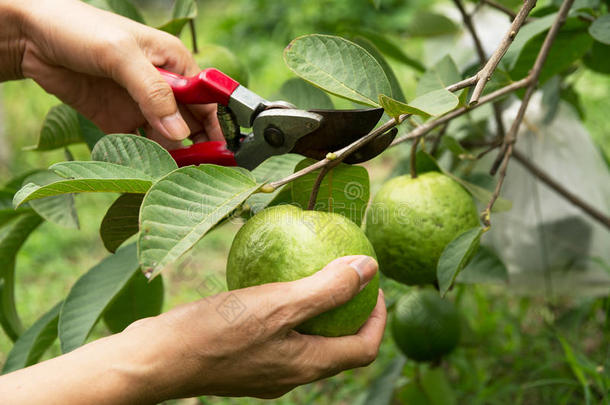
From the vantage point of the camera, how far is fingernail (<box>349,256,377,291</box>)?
77 centimetres

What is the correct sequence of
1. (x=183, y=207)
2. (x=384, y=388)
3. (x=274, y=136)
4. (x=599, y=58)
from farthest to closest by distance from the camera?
(x=384, y=388)
(x=599, y=58)
(x=274, y=136)
(x=183, y=207)

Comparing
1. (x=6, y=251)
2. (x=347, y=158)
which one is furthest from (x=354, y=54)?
(x=6, y=251)

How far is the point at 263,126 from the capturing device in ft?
→ 3.05

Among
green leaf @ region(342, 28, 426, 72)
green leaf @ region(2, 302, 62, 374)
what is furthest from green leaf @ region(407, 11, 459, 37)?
green leaf @ region(2, 302, 62, 374)

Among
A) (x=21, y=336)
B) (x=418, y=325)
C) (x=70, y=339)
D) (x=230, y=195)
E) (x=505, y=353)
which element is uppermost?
(x=230, y=195)

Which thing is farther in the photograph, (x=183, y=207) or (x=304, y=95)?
(x=304, y=95)

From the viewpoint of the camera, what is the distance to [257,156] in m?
0.97

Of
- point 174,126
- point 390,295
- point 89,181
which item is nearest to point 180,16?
point 174,126

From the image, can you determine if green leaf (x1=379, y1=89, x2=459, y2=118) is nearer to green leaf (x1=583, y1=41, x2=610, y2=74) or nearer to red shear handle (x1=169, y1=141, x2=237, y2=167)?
red shear handle (x1=169, y1=141, x2=237, y2=167)

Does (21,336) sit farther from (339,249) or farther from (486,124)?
(486,124)

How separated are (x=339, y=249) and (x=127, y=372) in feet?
1.08

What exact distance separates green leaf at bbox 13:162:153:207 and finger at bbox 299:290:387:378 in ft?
1.02

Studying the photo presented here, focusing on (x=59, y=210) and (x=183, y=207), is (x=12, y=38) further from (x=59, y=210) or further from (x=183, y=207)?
(x=183, y=207)

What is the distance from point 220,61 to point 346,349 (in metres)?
0.75
